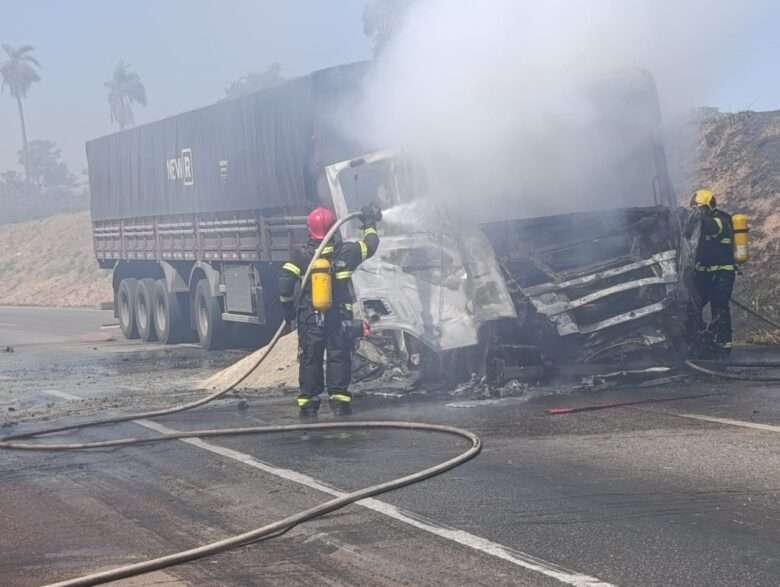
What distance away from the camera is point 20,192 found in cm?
10300

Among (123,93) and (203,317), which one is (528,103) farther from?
(123,93)

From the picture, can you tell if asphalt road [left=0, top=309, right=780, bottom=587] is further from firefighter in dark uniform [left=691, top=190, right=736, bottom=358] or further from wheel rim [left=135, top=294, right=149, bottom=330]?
wheel rim [left=135, top=294, right=149, bottom=330]

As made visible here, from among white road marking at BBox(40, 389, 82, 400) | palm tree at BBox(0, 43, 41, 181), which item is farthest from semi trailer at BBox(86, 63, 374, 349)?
palm tree at BBox(0, 43, 41, 181)

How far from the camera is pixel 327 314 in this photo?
1020 cm

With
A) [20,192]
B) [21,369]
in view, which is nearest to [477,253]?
[21,369]

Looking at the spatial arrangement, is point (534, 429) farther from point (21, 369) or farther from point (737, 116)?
point (737, 116)

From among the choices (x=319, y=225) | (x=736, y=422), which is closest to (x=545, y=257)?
(x=319, y=225)

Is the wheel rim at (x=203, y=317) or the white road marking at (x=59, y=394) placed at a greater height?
the wheel rim at (x=203, y=317)

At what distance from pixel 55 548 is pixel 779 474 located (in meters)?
3.86

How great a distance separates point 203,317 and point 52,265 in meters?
36.3

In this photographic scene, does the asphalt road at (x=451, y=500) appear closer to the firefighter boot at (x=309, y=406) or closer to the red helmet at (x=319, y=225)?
the firefighter boot at (x=309, y=406)

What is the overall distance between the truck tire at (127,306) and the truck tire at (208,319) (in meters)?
3.27

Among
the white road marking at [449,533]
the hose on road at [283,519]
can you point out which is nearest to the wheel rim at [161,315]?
the hose on road at [283,519]

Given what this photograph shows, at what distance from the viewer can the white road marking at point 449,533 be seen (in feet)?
16.5
